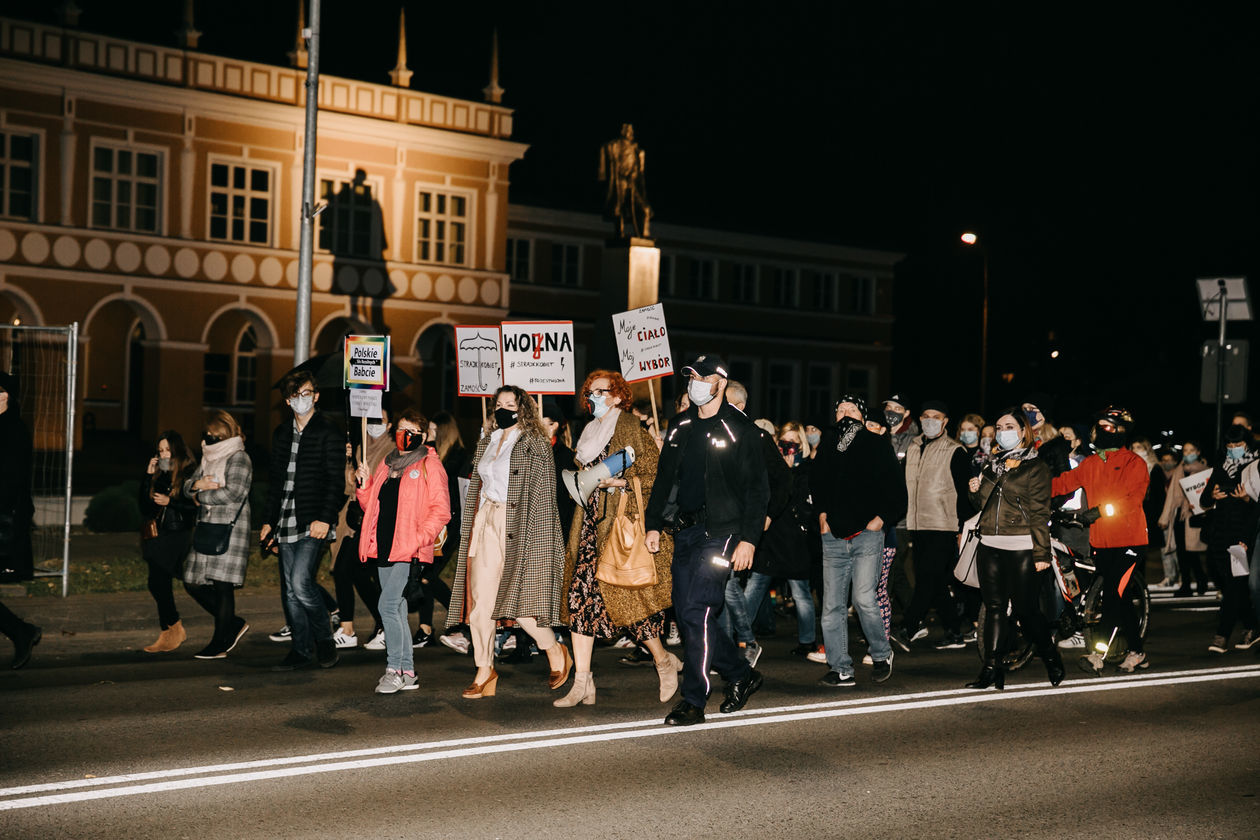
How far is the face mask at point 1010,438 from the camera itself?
9.59 m

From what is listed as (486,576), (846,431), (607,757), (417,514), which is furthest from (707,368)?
(607,757)

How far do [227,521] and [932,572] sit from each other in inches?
223

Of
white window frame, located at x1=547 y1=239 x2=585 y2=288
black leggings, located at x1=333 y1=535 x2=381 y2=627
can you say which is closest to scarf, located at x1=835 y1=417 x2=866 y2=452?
black leggings, located at x1=333 y1=535 x2=381 y2=627

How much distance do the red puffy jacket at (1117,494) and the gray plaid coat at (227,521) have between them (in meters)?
6.03

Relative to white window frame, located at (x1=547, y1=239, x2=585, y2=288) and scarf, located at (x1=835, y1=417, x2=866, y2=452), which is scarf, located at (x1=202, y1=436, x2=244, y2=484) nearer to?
scarf, located at (x1=835, y1=417, x2=866, y2=452)

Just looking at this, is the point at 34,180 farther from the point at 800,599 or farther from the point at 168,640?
the point at 800,599

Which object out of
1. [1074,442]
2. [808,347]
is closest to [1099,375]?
[808,347]

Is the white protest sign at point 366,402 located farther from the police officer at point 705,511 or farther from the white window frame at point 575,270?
the white window frame at point 575,270

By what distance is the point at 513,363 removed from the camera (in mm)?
12172

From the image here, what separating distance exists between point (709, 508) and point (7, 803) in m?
3.97

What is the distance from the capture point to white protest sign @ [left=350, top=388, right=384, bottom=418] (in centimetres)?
1173

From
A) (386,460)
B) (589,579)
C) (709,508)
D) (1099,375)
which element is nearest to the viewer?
(709,508)

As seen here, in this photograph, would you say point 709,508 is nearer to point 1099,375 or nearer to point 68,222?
point 68,222

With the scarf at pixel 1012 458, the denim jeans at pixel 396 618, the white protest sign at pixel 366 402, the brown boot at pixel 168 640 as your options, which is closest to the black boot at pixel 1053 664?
the scarf at pixel 1012 458
